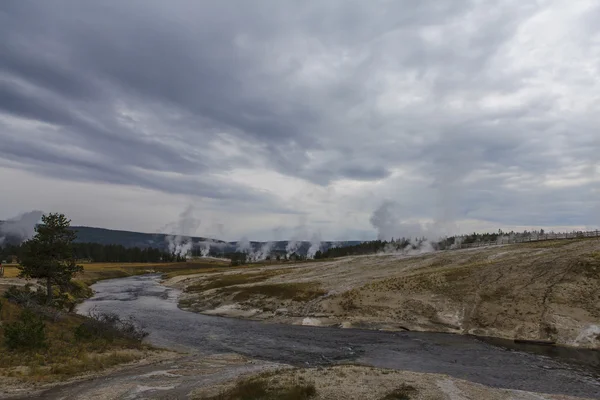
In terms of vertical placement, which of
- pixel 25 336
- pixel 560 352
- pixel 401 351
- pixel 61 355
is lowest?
pixel 401 351

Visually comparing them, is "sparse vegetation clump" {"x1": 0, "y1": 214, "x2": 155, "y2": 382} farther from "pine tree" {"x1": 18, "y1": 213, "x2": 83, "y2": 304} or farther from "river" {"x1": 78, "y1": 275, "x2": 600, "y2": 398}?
"river" {"x1": 78, "y1": 275, "x2": 600, "y2": 398}

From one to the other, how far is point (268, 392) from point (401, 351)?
76.6 feet

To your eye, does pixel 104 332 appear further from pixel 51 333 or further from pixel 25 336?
pixel 25 336

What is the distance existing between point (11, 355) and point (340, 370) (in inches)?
968

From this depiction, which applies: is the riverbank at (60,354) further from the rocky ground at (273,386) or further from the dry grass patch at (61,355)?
the rocky ground at (273,386)

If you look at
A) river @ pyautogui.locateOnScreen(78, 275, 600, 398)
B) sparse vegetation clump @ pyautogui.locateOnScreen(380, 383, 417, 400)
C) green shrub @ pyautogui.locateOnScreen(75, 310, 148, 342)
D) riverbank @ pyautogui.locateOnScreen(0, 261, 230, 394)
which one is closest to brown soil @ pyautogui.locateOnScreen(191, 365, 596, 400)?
sparse vegetation clump @ pyautogui.locateOnScreen(380, 383, 417, 400)

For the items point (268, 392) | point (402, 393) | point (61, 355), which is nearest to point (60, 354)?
point (61, 355)

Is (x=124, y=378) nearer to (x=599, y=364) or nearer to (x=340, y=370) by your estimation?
(x=340, y=370)

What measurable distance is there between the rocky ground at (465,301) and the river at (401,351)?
13.8 feet

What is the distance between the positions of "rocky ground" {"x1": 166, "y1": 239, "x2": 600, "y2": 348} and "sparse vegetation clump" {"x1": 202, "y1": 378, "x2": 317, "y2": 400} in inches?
1349

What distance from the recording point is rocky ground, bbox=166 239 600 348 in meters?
47.2

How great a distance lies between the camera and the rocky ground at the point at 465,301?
155 feet

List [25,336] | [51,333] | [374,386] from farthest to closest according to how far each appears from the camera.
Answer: [51,333], [25,336], [374,386]

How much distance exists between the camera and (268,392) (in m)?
21.4
